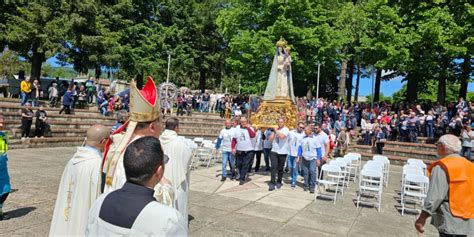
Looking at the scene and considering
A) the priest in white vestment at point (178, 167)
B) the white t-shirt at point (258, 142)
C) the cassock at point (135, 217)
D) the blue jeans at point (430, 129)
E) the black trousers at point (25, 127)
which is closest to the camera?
the cassock at point (135, 217)

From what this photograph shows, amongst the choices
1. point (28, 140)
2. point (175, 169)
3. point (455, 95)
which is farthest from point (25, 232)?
point (455, 95)

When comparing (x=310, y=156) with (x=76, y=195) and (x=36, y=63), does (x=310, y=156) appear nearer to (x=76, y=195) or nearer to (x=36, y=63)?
(x=76, y=195)

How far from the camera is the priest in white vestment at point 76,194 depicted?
327 centimetres

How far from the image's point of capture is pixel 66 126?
17281 mm

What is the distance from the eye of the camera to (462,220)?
3.90 m

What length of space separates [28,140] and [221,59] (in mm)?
27339

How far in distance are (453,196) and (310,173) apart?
6.06 m

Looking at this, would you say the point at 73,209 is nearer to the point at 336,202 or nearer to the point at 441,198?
the point at 441,198

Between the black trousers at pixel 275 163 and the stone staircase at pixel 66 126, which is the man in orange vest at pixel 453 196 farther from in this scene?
the stone staircase at pixel 66 126

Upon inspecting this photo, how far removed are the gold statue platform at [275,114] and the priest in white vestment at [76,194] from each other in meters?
9.96

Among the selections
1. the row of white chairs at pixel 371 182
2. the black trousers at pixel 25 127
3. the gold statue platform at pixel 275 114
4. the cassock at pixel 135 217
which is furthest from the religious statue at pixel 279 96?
the cassock at pixel 135 217

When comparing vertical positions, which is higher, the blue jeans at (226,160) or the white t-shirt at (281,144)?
the white t-shirt at (281,144)

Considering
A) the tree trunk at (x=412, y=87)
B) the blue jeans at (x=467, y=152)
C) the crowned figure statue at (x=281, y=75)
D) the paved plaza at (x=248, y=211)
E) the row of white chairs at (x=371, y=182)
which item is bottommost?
the paved plaza at (x=248, y=211)

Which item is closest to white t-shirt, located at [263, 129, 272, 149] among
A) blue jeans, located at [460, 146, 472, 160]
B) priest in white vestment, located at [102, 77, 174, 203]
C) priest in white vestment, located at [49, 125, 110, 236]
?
priest in white vestment, located at [102, 77, 174, 203]
